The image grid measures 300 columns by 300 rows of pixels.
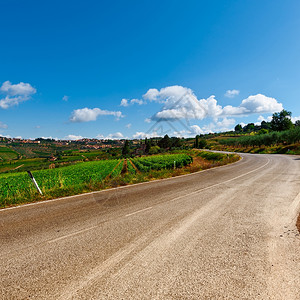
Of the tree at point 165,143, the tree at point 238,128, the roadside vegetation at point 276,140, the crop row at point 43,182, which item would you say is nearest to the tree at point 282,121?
the roadside vegetation at point 276,140

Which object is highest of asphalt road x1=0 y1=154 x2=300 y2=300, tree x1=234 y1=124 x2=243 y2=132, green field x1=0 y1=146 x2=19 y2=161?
tree x1=234 y1=124 x2=243 y2=132

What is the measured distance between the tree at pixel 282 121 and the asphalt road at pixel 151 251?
284 ft

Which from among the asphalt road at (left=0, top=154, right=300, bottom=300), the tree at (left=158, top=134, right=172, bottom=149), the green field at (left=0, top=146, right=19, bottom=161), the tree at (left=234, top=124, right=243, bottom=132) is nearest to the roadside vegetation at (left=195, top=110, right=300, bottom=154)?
the tree at (left=158, top=134, right=172, bottom=149)

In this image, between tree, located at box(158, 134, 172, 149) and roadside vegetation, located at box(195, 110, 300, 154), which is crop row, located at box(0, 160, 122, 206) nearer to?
roadside vegetation, located at box(195, 110, 300, 154)

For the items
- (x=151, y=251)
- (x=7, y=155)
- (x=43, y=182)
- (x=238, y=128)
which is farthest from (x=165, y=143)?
(x=238, y=128)

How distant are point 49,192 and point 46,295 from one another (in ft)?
22.3

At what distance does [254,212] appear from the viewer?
561 cm

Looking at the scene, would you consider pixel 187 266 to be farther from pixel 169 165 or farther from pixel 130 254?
pixel 169 165

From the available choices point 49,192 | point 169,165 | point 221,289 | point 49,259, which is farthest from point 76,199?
point 169,165

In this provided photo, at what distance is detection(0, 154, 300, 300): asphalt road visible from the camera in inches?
98.7

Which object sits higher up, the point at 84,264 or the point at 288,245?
the point at 84,264

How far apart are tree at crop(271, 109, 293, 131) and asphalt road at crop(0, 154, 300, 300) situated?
284 ft

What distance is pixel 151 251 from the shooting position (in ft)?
11.4

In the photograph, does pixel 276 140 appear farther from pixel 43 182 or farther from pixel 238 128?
pixel 238 128
